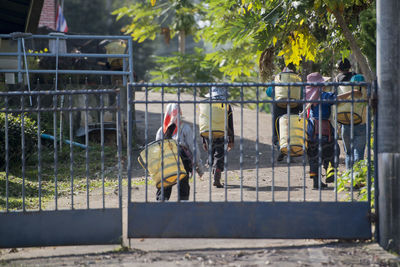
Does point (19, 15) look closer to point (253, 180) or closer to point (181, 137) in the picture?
point (253, 180)

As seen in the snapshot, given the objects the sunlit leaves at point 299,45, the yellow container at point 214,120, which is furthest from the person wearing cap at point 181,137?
the sunlit leaves at point 299,45

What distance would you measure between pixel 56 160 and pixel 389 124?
10.7 feet

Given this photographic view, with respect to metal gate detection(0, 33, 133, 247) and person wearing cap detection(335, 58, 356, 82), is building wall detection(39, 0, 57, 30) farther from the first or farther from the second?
person wearing cap detection(335, 58, 356, 82)

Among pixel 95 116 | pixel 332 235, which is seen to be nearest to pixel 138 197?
pixel 332 235

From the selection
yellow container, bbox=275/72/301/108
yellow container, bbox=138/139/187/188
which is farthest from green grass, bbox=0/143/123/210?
yellow container, bbox=275/72/301/108

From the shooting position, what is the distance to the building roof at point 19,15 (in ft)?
49.3

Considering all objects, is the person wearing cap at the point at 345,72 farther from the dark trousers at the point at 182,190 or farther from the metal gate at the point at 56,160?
the metal gate at the point at 56,160

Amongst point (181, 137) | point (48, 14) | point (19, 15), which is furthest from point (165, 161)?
point (48, 14)

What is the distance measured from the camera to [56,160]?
21.1 ft

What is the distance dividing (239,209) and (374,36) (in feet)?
7.36

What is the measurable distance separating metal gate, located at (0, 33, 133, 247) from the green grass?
15 millimetres

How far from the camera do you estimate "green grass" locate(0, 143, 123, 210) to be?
992cm

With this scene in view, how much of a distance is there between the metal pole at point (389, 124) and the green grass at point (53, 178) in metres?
5.03

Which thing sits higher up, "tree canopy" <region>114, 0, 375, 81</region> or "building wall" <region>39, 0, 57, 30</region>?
"building wall" <region>39, 0, 57, 30</region>
